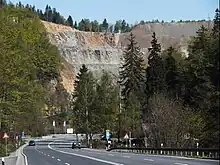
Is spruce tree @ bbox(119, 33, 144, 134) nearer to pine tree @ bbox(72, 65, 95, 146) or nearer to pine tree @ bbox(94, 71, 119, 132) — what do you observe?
pine tree @ bbox(94, 71, 119, 132)

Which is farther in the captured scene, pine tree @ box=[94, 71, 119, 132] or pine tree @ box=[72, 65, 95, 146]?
pine tree @ box=[72, 65, 95, 146]

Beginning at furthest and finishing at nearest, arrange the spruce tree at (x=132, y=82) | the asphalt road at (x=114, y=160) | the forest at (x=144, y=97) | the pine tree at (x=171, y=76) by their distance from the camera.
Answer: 1. the spruce tree at (x=132, y=82)
2. the pine tree at (x=171, y=76)
3. the forest at (x=144, y=97)
4. the asphalt road at (x=114, y=160)

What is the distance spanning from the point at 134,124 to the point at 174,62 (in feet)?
56.4

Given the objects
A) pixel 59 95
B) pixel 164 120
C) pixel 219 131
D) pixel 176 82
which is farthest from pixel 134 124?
pixel 59 95

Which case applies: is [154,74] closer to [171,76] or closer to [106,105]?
[171,76]

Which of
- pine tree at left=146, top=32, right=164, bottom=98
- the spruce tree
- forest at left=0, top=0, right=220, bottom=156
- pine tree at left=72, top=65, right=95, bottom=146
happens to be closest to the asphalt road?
forest at left=0, top=0, right=220, bottom=156

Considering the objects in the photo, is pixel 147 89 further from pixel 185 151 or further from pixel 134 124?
pixel 185 151

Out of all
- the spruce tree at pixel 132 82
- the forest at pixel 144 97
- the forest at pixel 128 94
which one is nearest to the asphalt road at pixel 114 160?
the forest at pixel 128 94

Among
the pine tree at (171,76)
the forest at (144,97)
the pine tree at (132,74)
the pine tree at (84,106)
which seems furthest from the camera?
the pine tree at (84,106)

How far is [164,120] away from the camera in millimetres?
58375

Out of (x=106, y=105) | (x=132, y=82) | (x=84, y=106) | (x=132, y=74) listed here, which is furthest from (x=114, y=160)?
(x=84, y=106)

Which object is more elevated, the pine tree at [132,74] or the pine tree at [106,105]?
the pine tree at [132,74]

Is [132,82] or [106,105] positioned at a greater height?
[132,82]

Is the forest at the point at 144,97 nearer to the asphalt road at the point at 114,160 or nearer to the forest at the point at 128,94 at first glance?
the forest at the point at 128,94
